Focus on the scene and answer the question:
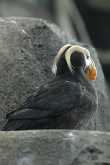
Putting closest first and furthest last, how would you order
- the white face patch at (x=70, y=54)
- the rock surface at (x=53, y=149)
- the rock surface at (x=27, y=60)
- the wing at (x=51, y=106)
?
1. the rock surface at (x=53, y=149)
2. the wing at (x=51, y=106)
3. the white face patch at (x=70, y=54)
4. the rock surface at (x=27, y=60)

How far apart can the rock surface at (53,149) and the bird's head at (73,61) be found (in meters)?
1.87

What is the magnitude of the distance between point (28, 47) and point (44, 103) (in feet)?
5.11

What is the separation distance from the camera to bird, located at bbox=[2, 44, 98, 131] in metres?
9.58

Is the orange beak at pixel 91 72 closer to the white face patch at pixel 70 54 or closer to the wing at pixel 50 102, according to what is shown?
the white face patch at pixel 70 54

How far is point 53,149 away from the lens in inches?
325

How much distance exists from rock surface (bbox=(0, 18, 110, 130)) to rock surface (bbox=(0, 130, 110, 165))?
2.31 meters

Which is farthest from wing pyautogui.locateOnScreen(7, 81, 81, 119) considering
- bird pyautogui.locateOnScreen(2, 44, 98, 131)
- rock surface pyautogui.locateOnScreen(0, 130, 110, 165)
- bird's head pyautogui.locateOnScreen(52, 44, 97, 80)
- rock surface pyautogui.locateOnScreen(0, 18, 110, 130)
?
rock surface pyautogui.locateOnScreen(0, 130, 110, 165)

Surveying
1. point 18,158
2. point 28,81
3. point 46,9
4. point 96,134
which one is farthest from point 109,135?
point 46,9

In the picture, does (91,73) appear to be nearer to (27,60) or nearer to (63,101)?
(63,101)

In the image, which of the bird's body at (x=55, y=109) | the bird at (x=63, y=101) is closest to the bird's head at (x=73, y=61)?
the bird at (x=63, y=101)

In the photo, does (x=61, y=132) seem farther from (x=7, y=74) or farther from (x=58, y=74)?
(x=7, y=74)

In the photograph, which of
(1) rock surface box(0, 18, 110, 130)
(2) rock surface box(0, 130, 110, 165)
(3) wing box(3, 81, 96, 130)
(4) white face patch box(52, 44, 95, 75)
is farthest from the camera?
(1) rock surface box(0, 18, 110, 130)

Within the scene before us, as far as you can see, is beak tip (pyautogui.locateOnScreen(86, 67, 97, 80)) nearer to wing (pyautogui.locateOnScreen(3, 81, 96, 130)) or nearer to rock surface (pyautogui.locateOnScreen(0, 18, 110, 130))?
wing (pyautogui.locateOnScreen(3, 81, 96, 130))

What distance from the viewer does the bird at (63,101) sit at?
9578 mm
